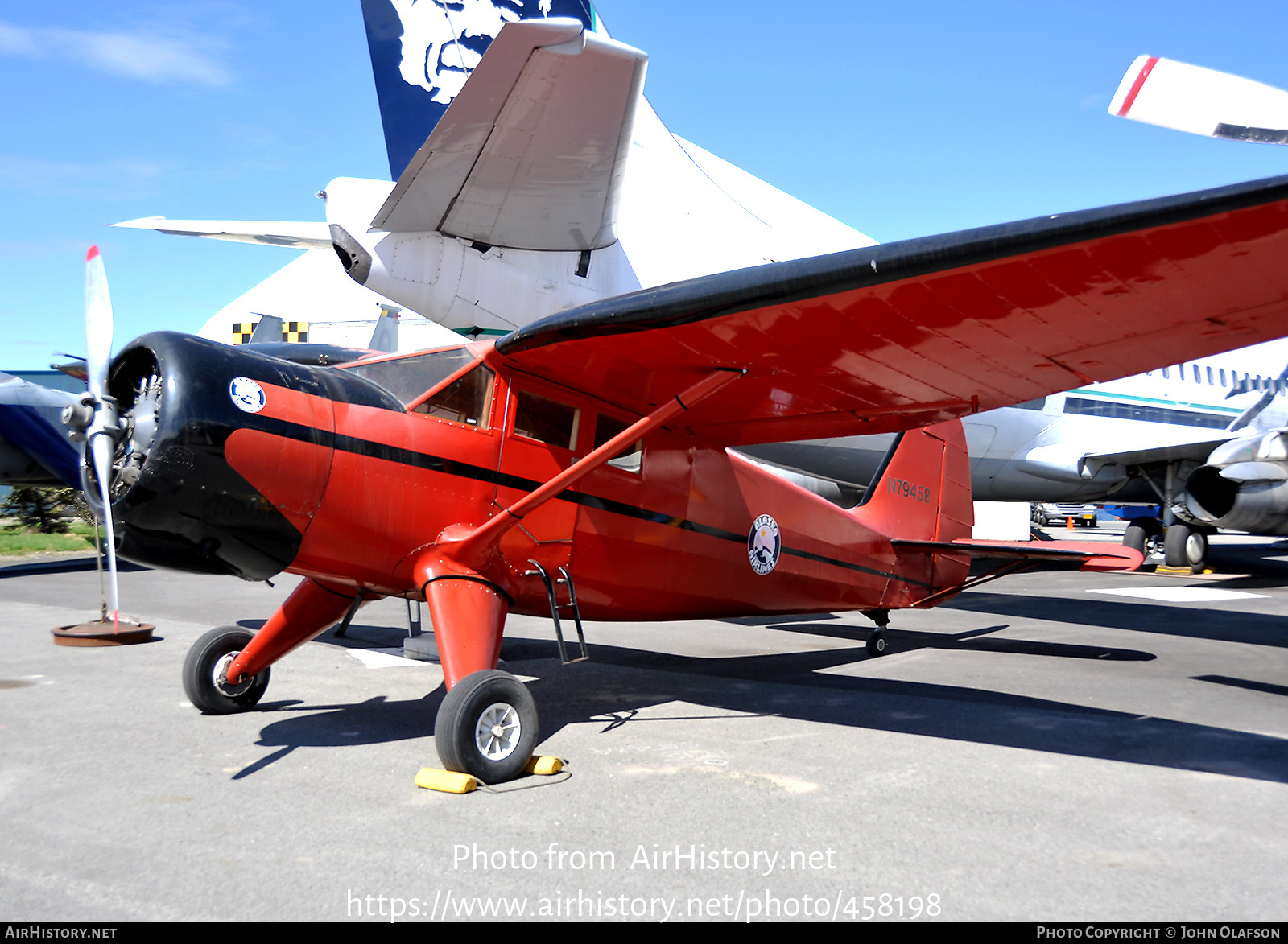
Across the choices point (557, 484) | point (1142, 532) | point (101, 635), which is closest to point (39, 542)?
point (101, 635)

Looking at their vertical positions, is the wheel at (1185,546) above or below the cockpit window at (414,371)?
below

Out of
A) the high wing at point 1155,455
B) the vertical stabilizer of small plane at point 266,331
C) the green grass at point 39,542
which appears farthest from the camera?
the green grass at point 39,542

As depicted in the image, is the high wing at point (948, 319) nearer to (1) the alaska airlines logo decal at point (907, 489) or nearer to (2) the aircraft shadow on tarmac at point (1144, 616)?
(1) the alaska airlines logo decal at point (907, 489)

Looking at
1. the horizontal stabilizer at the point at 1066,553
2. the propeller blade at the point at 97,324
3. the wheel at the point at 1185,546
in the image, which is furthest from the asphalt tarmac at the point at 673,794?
the wheel at the point at 1185,546

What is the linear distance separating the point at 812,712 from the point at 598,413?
2475 millimetres

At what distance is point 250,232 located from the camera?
1482cm

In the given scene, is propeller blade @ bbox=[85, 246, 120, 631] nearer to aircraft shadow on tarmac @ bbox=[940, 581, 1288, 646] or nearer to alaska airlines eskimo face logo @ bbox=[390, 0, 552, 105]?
alaska airlines eskimo face logo @ bbox=[390, 0, 552, 105]

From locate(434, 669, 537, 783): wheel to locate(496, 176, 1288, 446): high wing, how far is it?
1.93 meters

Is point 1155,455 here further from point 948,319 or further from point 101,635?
point 101,635

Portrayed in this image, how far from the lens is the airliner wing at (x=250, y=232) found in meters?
14.5

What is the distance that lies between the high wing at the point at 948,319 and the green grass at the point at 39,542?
18781mm

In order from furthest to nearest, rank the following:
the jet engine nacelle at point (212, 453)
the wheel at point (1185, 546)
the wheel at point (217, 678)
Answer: the wheel at point (1185, 546) < the wheel at point (217, 678) < the jet engine nacelle at point (212, 453)

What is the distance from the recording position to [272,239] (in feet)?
48.5
